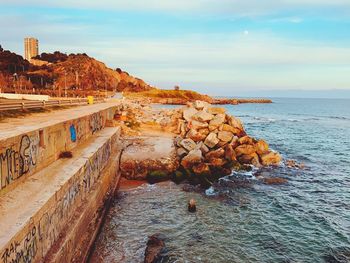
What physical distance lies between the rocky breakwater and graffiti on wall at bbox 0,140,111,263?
28.6 feet

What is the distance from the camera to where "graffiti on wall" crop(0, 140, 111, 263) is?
5195 millimetres

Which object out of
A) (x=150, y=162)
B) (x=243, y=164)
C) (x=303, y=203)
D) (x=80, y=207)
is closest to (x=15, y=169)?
(x=80, y=207)

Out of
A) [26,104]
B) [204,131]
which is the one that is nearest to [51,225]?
[26,104]

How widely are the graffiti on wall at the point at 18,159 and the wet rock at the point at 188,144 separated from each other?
44.2 feet

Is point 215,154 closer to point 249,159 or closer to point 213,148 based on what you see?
point 213,148

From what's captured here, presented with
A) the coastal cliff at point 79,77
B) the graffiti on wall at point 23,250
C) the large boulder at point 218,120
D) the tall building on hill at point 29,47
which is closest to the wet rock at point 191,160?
the large boulder at point 218,120

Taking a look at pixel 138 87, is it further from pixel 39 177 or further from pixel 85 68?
pixel 39 177

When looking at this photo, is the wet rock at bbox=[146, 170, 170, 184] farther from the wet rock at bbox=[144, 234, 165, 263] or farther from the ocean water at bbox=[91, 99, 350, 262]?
the wet rock at bbox=[144, 234, 165, 263]

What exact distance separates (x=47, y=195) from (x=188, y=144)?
15.3 metres

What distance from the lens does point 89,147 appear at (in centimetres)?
1306

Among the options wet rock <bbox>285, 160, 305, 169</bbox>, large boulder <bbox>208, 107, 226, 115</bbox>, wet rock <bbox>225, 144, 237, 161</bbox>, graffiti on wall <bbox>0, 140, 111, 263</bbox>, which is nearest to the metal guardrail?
graffiti on wall <bbox>0, 140, 111, 263</bbox>

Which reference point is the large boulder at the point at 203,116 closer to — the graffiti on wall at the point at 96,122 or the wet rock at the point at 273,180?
the wet rock at the point at 273,180

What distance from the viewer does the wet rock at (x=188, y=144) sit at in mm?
21361

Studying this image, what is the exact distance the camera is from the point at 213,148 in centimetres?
2259
